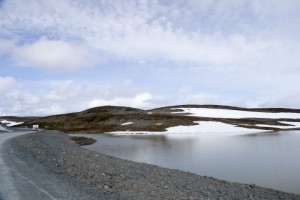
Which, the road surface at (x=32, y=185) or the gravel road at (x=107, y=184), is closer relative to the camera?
the road surface at (x=32, y=185)

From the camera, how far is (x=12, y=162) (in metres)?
24.0

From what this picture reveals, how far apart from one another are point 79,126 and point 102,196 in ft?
375

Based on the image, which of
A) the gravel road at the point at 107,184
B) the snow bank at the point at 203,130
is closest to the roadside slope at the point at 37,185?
the gravel road at the point at 107,184

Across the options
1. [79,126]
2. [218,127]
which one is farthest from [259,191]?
[79,126]

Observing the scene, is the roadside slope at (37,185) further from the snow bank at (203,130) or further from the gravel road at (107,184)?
the snow bank at (203,130)

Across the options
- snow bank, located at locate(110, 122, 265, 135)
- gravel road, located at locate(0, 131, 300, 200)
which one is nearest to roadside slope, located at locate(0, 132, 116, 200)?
gravel road, located at locate(0, 131, 300, 200)

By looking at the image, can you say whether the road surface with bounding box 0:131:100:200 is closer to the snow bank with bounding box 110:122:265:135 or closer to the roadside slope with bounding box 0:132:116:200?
the roadside slope with bounding box 0:132:116:200

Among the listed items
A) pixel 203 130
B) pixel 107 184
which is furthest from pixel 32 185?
pixel 203 130

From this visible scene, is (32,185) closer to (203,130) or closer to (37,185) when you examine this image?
(37,185)

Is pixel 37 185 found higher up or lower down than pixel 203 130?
lower down

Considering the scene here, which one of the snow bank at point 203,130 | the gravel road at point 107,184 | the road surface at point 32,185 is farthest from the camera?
the snow bank at point 203,130

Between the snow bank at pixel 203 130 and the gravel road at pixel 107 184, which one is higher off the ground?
the snow bank at pixel 203 130

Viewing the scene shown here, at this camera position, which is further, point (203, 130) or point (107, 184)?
point (203, 130)

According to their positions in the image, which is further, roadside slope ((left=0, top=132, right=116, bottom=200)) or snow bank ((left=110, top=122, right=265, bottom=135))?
snow bank ((left=110, top=122, right=265, bottom=135))
